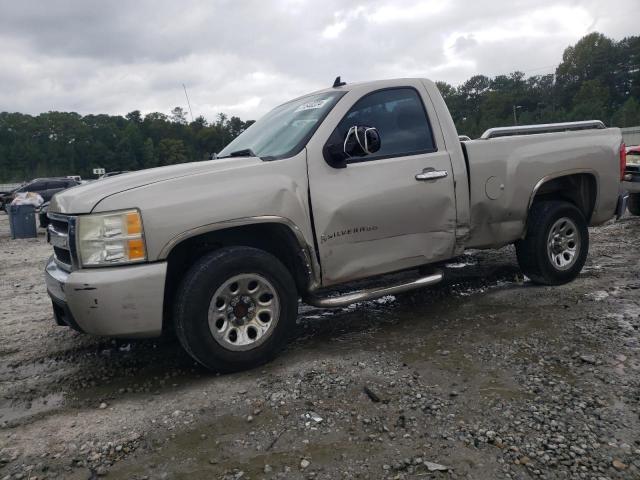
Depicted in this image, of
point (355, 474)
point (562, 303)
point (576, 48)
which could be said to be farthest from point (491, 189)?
point (576, 48)

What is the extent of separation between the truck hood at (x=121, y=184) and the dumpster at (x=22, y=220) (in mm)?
11247

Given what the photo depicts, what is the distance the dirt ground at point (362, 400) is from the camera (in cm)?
248

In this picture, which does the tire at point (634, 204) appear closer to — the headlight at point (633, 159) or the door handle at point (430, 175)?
the headlight at point (633, 159)

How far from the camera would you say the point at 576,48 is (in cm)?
10356

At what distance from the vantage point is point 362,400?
304 cm

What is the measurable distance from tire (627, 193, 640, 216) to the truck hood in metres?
7.99

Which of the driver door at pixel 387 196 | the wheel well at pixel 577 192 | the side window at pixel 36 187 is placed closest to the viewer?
the driver door at pixel 387 196

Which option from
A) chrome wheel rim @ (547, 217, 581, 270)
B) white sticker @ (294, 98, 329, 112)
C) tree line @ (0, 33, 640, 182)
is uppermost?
tree line @ (0, 33, 640, 182)

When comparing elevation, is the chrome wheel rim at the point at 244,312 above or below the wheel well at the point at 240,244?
below

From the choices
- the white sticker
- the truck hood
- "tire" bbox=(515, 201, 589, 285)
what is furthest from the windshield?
"tire" bbox=(515, 201, 589, 285)

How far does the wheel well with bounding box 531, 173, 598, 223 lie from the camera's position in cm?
523

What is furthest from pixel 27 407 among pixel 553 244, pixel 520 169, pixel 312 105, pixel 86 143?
pixel 86 143

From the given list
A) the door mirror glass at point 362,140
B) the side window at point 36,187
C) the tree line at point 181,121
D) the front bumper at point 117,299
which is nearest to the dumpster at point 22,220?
the front bumper at point 117,299

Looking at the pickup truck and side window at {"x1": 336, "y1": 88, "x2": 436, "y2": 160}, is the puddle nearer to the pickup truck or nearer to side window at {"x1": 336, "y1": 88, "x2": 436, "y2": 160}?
the pickup truck
